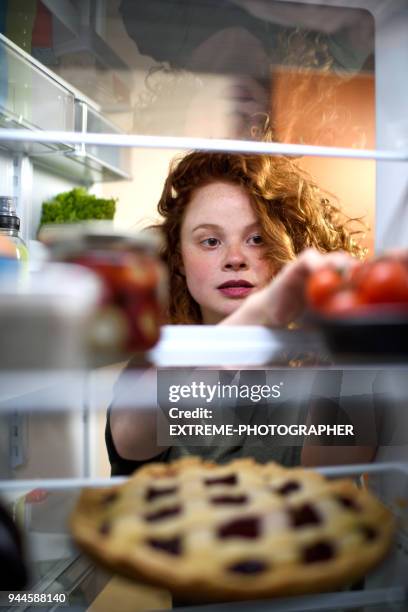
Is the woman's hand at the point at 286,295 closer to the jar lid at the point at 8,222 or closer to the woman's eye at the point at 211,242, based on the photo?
the woman's eye at the point at 211,242

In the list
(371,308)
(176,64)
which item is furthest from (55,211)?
(371,308)

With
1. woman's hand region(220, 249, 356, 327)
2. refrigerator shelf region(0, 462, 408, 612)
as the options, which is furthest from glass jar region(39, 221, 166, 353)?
refrigerator shelf region(0, 462, 408, 612)

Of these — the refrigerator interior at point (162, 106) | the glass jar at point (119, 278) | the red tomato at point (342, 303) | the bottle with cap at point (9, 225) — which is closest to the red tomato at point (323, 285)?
the red tomato at point (342, 303)

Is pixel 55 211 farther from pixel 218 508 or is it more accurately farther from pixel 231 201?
pixel 218 508

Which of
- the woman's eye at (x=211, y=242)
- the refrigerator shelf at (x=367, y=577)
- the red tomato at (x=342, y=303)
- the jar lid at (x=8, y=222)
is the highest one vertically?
the jar lid at (x=8, y=222)

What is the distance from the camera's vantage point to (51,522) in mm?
982

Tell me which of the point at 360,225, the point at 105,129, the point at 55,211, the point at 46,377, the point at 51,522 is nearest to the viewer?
the point at 46,377

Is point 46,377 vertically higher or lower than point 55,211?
lower

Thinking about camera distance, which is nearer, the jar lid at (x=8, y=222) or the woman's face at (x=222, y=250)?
the jar lid at (x=8, y=222)

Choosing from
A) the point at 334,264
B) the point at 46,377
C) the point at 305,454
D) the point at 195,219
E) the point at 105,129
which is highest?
the point at 105,129

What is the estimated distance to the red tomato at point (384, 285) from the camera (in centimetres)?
70

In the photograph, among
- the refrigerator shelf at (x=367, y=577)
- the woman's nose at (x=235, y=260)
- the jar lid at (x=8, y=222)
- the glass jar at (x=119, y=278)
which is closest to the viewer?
the glass jar at (x=119, y=278)

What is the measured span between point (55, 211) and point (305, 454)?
2.64 ft

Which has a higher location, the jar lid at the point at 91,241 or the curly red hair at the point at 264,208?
the curly red hair at the point at 264,208
